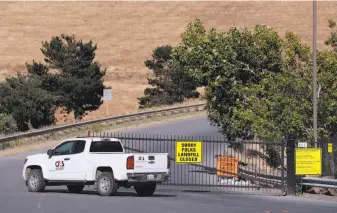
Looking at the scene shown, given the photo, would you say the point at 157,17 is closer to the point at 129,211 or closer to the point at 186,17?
the point at 186,17

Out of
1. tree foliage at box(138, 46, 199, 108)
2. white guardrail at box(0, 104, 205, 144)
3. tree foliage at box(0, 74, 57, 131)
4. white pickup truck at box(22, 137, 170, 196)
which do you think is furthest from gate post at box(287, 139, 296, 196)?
tree foliage at box(138, 46, 199, 108)

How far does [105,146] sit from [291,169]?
6386 millimetres

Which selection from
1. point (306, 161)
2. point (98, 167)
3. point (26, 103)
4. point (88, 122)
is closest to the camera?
point (98, 167)

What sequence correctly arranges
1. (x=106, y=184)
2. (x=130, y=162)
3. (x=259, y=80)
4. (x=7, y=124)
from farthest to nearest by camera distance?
(x=7, y=124) < (x=259, y=80) < (x=106, y=184) < (x=130, y=162)

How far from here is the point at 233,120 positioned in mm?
31266

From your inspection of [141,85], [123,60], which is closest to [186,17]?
[123,60]

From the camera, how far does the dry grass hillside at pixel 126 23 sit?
356 feet

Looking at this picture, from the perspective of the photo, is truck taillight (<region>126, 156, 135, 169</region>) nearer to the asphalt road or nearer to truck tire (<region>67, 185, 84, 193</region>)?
the asphalt road

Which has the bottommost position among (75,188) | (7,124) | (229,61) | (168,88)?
(75,188)

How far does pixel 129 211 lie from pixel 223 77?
46.8 ft

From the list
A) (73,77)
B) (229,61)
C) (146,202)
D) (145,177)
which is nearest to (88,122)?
(73,77)

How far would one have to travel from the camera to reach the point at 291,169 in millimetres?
26172

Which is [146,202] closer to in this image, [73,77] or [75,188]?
[75,188]

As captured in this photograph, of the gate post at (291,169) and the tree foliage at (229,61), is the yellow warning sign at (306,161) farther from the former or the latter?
the tree foliage at (229,61)
